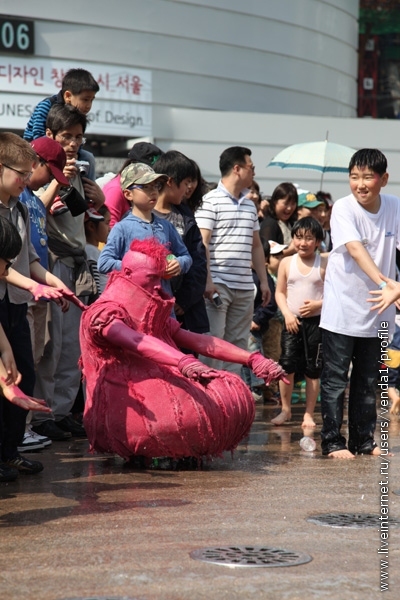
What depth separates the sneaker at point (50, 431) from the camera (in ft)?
24.0

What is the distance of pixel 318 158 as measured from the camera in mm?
14914

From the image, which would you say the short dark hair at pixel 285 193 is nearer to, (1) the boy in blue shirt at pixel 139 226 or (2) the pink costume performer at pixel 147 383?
(1) the boy in blue shirt at pixel 139 226

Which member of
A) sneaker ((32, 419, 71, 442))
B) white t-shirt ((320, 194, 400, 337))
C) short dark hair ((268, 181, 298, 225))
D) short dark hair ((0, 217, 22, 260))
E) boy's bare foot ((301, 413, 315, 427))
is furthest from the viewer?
short dark hair ((268, 181, 298, 225))

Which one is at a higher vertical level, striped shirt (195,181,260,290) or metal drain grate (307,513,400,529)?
striped shirt (195,181,260,290)

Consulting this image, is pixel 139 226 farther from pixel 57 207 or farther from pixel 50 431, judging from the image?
pixel 50 431

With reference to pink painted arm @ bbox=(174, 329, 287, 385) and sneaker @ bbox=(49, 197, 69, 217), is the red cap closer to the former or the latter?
sneaker @ bbox=(49, 197, 69, 217)

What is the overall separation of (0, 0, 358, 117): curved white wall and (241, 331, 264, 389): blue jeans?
16137mm

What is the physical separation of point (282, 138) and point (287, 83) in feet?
8.04

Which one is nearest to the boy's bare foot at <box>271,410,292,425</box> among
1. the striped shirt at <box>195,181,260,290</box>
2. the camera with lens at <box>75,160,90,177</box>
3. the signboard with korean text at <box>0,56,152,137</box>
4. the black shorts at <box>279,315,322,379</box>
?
the black shorts at <box>279,315,322,379</box>

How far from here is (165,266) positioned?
20.9 ft

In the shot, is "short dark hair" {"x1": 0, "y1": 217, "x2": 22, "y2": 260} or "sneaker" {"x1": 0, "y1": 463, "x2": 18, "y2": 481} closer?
"short dark hair" {"x1": 0, "y1": 217, "x2": 22, "y2": 260}

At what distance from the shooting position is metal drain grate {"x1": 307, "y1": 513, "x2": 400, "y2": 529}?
472 cm

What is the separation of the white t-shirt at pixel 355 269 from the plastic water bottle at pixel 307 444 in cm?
88

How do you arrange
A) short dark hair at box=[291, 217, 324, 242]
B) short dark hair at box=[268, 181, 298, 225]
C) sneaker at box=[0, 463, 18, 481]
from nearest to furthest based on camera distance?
1. sneaker at box=[0, 463, 18, 481]
2. short dark hair at box=[291, 217, 324, 242]
3. short dark hair at box=[268, 181, 298, 225]
